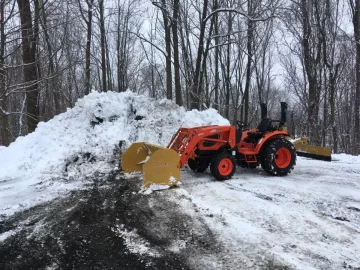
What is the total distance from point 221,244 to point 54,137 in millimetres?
6878

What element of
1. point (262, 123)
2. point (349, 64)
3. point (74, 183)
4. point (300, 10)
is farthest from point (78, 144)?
point (349, 64)

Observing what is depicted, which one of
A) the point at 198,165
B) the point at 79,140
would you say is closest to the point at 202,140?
the point at 198,165

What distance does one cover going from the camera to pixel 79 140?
951cm

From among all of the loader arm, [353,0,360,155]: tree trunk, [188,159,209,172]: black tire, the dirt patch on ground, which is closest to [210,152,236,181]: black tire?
the loader arm

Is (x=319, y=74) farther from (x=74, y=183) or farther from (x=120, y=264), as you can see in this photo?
(x=120, y=264)

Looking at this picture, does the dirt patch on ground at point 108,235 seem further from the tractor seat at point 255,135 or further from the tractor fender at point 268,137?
the tractor seat at point 255,135

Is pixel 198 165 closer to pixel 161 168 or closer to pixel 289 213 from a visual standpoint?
pixel 161 168

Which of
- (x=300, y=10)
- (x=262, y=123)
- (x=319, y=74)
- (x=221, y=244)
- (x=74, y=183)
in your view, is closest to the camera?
(x=221, y=244)

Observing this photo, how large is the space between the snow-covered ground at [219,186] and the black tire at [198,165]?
0.67 ft

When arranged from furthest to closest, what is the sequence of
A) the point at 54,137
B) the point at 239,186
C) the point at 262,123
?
1. the point at 54,137
2. the point at 262,123
3. the point at 239,186

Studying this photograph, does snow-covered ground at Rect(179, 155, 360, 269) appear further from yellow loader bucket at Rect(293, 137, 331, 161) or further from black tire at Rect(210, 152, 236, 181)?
yellow loader bucket at Rect(293, 137, 331, 161)

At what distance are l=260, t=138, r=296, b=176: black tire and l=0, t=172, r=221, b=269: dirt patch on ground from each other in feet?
8.61

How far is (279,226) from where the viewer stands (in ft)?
14.4

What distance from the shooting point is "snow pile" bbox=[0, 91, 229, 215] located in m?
6.62
